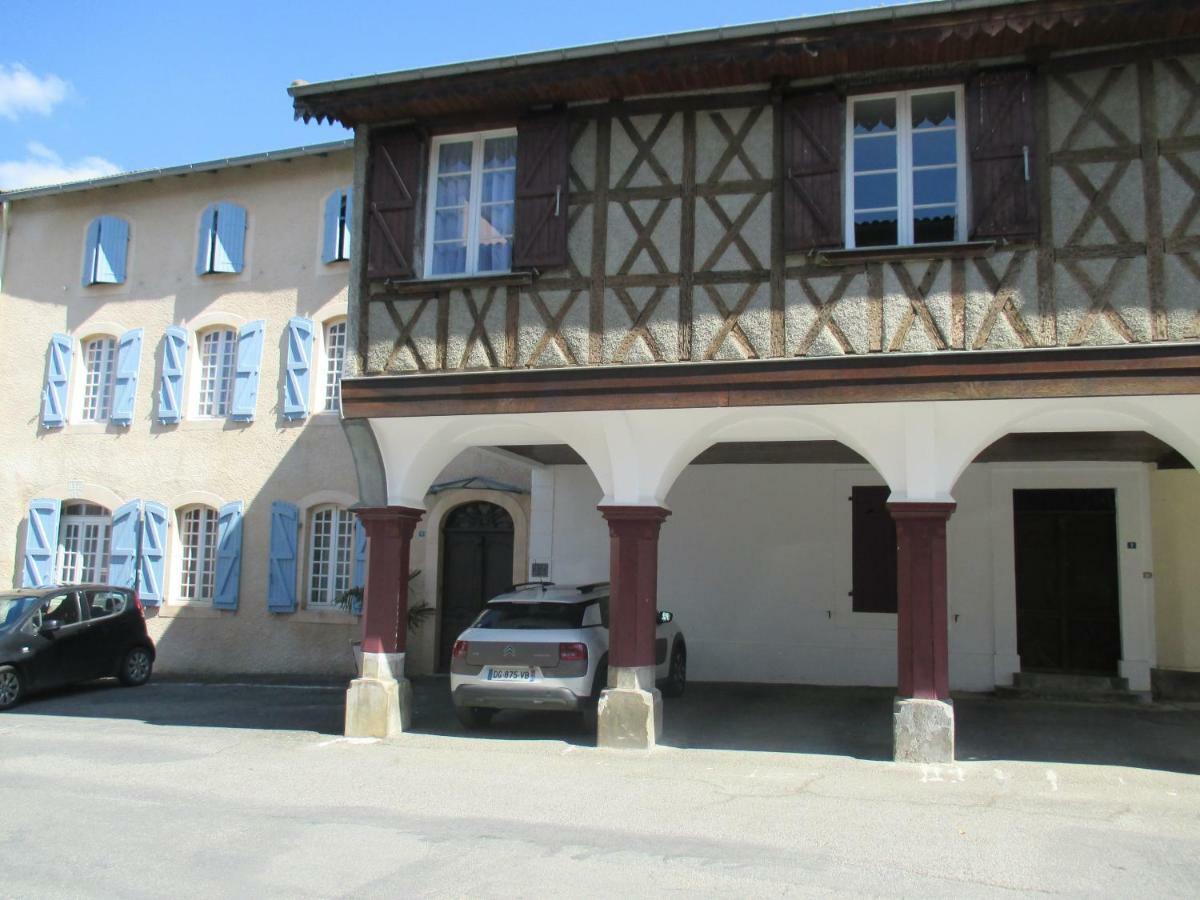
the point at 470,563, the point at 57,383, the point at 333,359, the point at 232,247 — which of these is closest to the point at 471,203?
the point at 333,359

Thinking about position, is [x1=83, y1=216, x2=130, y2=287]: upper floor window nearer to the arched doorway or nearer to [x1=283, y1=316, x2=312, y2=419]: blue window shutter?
[x1=283, y1=316, x2=312, y2=419]: blue window shutter

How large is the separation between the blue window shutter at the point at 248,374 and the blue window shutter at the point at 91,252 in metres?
3.52

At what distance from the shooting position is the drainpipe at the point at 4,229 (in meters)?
19.4

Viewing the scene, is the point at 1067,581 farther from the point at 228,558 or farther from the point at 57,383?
the point at 57,383

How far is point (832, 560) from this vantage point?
14.6 m

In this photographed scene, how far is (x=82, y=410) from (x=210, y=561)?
3791mm

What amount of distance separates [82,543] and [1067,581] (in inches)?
621

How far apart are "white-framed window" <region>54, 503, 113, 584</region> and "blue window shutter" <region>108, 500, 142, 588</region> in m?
0.62

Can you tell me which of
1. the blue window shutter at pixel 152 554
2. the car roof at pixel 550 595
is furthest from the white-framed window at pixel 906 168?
the blue window shutter at pixel 152 554

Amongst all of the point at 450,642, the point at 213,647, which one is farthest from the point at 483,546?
the point at 213,647

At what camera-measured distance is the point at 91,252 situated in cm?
1877

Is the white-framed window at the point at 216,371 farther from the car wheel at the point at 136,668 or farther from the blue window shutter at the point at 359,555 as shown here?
the car wheel at the point at 136,668

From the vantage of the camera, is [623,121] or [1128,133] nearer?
[1128,133]

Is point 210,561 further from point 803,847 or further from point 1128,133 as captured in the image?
point 1128,133
